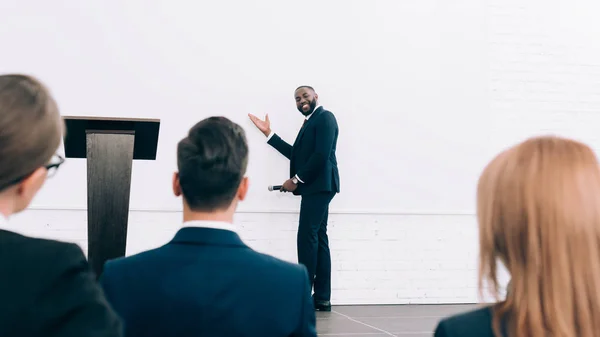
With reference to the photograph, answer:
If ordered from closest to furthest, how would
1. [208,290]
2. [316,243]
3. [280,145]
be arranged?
[208,290], [316,243], [280,145]

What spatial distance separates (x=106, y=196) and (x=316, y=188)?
1877mm

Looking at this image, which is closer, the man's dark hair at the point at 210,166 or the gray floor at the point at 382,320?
the man's dark hair at the point at 210,166

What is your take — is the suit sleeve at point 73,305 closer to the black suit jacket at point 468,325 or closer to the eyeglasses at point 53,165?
the eyeglasses at point 53,165

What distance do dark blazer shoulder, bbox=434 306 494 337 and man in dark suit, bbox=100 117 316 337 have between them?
36cm

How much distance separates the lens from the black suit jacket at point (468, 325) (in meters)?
0.77

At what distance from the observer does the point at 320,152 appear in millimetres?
3959

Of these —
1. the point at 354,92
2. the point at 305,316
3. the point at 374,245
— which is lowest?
the point at 374,245

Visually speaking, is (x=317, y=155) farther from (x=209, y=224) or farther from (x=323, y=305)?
(x=209, y=224)

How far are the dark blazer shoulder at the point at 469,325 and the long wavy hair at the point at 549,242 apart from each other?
0.02 meters

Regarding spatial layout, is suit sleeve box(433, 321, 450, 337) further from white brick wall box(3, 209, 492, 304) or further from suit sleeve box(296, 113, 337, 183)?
white brick wall box(3, 209, 492, 304)

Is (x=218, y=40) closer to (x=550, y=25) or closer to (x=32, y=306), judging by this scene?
(x=550, y=25)

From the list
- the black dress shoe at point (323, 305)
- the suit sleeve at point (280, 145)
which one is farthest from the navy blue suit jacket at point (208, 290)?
the suit sleeve at point (280, 145)

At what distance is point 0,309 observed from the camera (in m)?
0.68

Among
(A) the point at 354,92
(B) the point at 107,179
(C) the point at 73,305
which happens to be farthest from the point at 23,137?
(A) the point at 354,92
